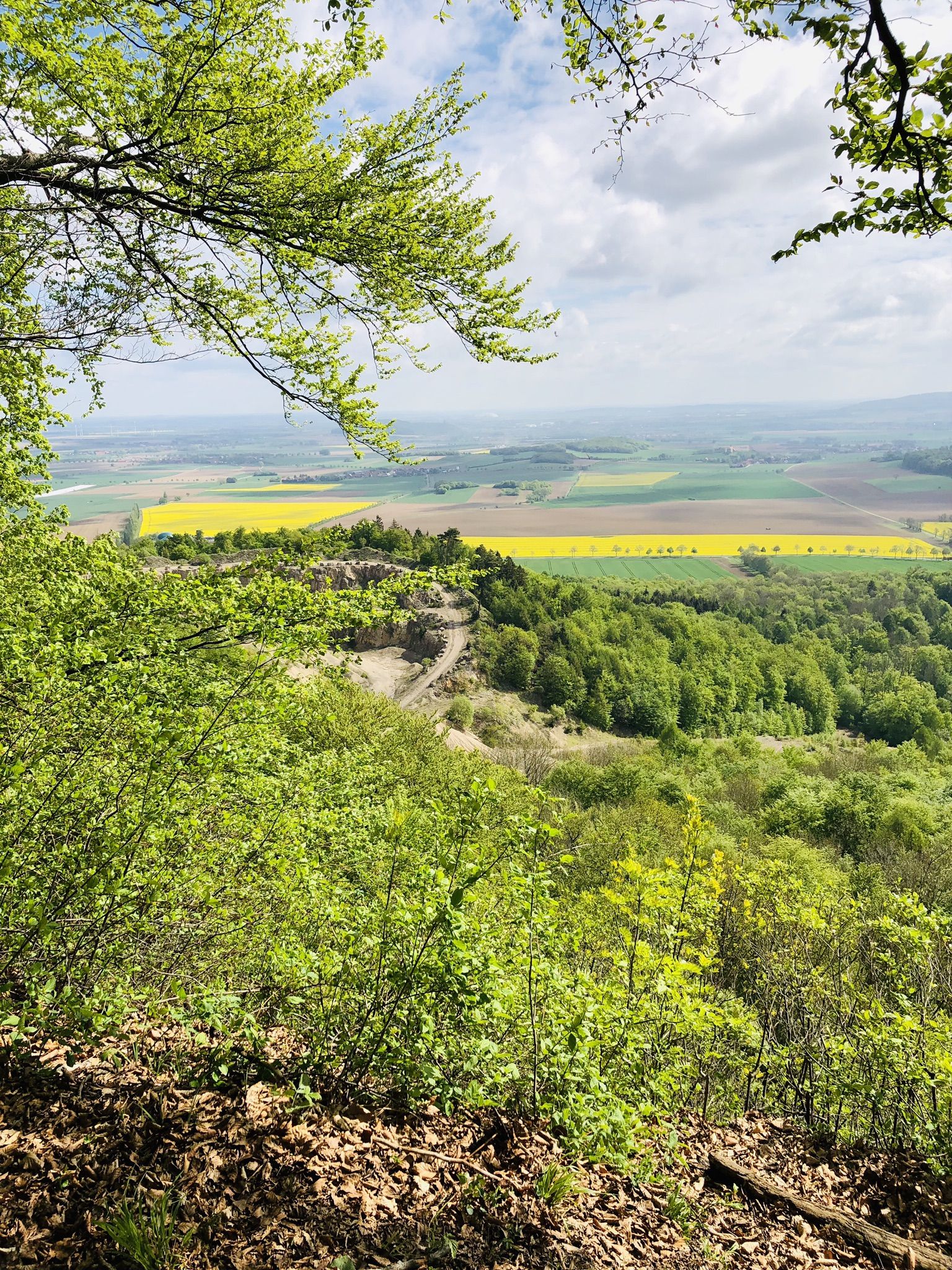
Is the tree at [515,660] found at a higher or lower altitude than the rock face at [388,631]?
lower

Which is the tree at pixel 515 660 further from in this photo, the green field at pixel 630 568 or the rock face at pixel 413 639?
the green field at pixel 630 568

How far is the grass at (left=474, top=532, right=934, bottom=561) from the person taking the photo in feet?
520

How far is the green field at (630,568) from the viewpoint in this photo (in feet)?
455

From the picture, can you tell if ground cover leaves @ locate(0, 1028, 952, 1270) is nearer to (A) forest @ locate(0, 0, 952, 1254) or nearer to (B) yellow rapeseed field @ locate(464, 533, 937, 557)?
(A) forest @ locate(0, 0, 952, 1254)

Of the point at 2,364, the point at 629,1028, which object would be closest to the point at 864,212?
the point at 629,1028

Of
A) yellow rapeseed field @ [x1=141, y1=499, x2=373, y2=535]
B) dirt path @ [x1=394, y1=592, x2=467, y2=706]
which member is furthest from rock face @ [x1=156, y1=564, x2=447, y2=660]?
yellow rapeseed field @ [x1=141, y1=499, x2=373, y2=535]

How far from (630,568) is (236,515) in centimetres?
9005

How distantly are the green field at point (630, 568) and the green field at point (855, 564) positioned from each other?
58.2 ft

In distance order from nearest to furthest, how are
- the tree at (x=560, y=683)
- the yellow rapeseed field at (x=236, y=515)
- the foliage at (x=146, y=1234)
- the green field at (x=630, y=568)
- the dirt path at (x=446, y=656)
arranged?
the foliage at (x=146, y=1234) < the dirt path at (x=446, y=656) < the tree at (x=560, y=683) < the yellow rapeseed field at (x=236, y=515) < the green field at (x=630, y=568)

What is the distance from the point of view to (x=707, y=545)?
175 metres

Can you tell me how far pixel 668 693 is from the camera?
293 ft

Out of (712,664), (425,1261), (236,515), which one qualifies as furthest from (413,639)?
(425,1261)

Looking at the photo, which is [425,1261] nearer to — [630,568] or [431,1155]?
[431,1155]

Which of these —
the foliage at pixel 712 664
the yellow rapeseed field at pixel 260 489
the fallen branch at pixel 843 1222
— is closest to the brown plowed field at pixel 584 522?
the yellow rapeseed field at pixel 260 489
